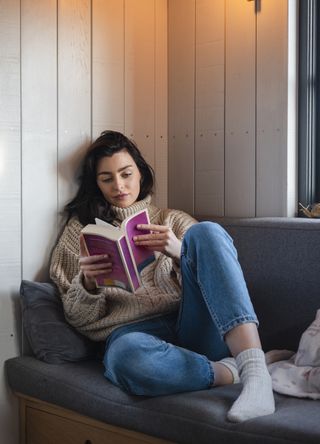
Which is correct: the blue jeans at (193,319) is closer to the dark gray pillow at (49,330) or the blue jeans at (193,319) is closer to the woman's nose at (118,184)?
the dark gray pillow at (49,330)

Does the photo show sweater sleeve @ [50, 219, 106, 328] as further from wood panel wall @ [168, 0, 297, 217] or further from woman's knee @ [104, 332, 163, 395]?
wood panel wall @ [168, 0, 297, 217]

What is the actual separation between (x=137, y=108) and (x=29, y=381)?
108 centimetres

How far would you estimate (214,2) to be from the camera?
271 cm

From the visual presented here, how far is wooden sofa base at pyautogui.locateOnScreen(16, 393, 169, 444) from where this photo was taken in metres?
1.98

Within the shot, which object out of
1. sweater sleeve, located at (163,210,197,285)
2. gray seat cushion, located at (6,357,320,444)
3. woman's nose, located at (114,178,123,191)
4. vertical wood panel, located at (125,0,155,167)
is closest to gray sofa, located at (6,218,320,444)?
gray seat cushion, located at (6,357,320,444)

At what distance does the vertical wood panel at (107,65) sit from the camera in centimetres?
261

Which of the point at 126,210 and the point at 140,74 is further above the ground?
the point at 140,74

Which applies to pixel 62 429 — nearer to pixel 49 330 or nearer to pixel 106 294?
pixel 49 330

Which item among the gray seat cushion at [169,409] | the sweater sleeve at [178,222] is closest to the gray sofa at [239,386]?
the gray seat cushion at [169,409]

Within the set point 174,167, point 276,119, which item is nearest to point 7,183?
point 174,167

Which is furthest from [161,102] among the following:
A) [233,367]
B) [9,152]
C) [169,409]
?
[169,409]

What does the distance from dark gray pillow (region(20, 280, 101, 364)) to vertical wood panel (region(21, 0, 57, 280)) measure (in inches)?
4.4

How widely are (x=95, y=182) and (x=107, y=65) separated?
436mm

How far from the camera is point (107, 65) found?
2.66 meters
